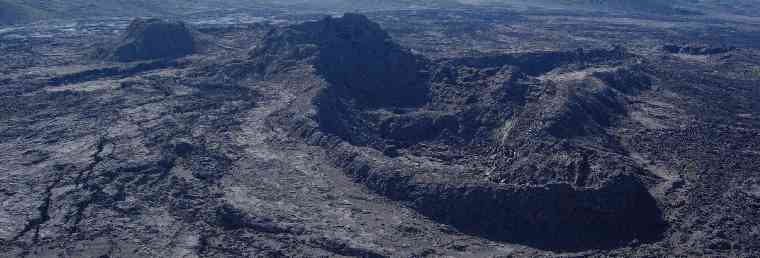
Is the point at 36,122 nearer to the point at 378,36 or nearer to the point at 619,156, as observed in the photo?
the point at 378,36

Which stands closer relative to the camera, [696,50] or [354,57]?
[354,57]

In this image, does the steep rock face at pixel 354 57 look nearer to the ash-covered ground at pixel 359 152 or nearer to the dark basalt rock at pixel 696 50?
the ash-covered ground at pixel 359 152

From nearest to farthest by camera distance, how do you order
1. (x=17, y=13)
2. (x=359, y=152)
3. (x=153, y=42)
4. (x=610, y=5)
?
(x=359, y=152) < (x=153, y=42) < (x=17, y=13) < (x=610, y=5)

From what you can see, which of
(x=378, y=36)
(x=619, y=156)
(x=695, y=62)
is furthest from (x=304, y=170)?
(x=695, y=62)

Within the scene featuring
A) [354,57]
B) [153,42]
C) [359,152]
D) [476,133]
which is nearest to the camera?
[359,152]

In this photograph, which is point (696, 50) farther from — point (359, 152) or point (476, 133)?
point (359, 152)

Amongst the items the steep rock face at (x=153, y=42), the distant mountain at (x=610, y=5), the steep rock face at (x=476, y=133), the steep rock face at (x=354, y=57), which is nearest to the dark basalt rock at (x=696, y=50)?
the steep rock face at (x=476, y=133)

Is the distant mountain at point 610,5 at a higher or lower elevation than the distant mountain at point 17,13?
higher

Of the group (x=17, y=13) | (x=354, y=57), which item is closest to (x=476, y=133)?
(x=354, y=57)
